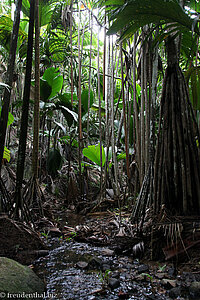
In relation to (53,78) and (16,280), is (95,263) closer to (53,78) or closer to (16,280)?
(16,280)

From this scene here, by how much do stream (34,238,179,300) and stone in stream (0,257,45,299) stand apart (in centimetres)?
9

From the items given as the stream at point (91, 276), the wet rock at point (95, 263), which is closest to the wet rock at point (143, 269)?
the stream at point (91, 276)

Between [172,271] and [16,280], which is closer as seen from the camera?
[16,280]

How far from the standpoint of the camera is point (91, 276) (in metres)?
1.58

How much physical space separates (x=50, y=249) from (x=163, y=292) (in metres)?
1.12

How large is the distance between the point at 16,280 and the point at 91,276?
50cm

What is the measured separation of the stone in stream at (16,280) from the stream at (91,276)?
0.09 meters

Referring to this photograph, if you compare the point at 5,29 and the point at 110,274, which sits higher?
the point at 5,29

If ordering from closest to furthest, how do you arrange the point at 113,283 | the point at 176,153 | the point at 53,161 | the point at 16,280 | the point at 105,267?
1. the point at 16,280
2. the point at 113,283
3. the point at 105,267
4. the point at 176,153
5. the point at 53,161

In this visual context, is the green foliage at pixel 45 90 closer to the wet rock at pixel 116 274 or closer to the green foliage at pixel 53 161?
the green foliage at pixel 53 161

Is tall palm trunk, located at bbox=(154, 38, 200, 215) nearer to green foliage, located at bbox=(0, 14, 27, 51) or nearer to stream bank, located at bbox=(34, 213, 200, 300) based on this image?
stream bank, located at bbox=(34, 213, 200, 300)

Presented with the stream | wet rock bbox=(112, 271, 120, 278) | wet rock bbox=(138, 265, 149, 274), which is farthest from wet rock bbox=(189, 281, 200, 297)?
wet rock bbox=(112, 271, 120, 278)

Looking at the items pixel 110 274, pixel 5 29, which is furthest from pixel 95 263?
pixel 5 29

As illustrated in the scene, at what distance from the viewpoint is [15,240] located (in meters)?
1.93
